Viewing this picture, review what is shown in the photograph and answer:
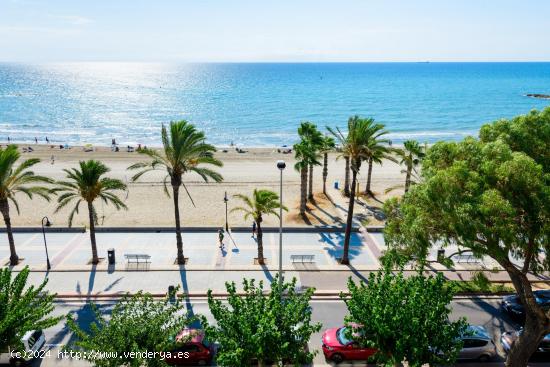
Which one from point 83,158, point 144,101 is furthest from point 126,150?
point 144,101

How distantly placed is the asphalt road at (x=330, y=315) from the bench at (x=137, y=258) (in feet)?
13.2

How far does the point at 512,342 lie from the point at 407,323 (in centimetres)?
736

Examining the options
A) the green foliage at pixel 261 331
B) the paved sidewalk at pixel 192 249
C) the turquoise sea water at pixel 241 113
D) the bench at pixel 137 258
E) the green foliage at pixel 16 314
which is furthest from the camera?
the turquoise sea water at pixel 241 113

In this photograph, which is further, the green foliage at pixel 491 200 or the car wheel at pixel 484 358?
the car wheel at pixel 484 358

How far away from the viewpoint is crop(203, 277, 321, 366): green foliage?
35.7 ft

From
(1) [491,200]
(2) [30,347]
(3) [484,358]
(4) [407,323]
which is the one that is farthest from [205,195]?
(1) [491,200]

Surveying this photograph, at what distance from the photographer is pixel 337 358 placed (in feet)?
52.2

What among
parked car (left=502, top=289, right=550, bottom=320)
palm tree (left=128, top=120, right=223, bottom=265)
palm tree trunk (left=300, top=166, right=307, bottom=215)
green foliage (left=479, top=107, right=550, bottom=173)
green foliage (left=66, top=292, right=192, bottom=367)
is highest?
green foliage (left=479, top=107, right=550, bottom=173)

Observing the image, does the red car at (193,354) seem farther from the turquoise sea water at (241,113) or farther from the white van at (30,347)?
the turquoise sea water at (241,113)

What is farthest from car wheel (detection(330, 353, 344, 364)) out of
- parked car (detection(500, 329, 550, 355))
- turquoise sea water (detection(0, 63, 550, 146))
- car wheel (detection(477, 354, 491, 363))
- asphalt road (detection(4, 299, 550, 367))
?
turquoise sea water (detection(0, 63, 550, 146))

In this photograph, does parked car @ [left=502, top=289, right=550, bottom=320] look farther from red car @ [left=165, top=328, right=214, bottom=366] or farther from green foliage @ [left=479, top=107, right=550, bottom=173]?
red car @ [left=165, top=328, right=214, bottom=366]

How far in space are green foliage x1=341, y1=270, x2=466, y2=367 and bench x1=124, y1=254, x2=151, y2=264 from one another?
15.2 meters

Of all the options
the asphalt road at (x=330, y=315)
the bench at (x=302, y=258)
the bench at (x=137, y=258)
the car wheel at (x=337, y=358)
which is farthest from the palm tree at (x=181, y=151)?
the car wheel at (x=337, y=358)

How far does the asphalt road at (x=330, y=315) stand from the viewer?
17000mm
